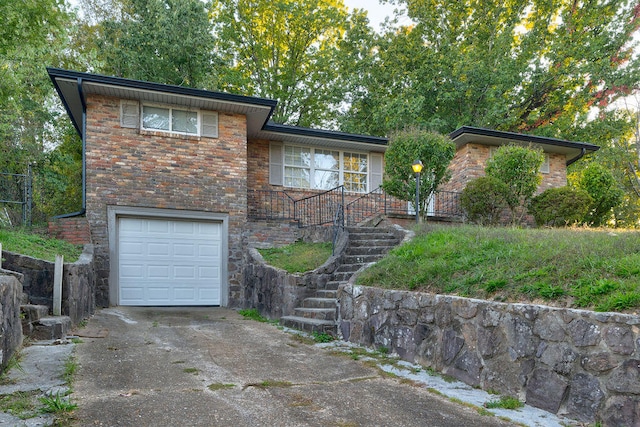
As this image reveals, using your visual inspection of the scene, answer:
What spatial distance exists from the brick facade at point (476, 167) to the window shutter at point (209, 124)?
7.28 m

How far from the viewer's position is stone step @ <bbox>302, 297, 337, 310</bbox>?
6914mm

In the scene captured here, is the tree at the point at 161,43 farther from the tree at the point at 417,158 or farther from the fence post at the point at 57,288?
the fence post at the point at 57,288

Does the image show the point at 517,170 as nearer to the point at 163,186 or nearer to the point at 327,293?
the point at 327,293

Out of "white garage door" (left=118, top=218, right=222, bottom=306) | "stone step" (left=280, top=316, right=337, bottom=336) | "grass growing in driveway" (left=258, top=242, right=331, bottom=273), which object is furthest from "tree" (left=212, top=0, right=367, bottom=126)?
"stone step" (left=280, top=316, right=337, bottom=336)

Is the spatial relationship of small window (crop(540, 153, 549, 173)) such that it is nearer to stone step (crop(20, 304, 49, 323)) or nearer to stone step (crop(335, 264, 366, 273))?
stone step (crop(335, 264, 366, 273))

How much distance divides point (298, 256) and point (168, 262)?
3.50 m

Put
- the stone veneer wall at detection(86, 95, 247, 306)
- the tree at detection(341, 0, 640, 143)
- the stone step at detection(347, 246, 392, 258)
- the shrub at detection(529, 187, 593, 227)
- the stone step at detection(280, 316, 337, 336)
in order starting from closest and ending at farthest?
1. the stone step at detection(280, 316, 337, 336)
2. the stone step at detection(347, 246, 392, 258)
3. the stone veneer wall at detection(86, 95, 247, 306)
4. the shrub at detection(529, 187, 593, 227)
5. the tree at detection(341, 0, 640, 143)

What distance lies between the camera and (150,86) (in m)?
9.83

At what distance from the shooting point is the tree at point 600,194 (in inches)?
481

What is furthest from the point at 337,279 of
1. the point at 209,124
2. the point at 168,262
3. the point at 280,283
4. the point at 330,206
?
the point at 209,124

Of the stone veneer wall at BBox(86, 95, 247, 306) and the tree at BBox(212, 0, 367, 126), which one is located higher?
the tree at BBox(212, 0, 367, 126)

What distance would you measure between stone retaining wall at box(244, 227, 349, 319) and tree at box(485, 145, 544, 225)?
17.6 ft

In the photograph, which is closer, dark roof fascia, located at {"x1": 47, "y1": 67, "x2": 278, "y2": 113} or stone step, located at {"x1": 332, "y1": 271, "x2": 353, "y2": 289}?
stone step, located at {"x1": 332, "y1": 271, "x2": 353, "y2": 289}

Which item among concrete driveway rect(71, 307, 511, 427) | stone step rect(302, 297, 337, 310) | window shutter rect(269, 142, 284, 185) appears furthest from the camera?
window shutter rect(269, 142, 284, 185)
